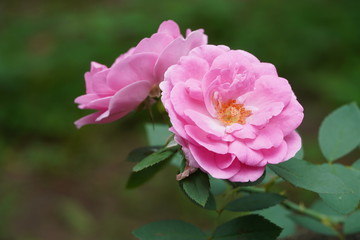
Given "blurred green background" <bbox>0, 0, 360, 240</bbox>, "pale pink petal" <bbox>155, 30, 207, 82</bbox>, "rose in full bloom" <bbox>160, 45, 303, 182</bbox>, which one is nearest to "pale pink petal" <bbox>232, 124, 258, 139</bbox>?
"rose in full bloom" <bbox>160, 45, 303, 182</bbox>

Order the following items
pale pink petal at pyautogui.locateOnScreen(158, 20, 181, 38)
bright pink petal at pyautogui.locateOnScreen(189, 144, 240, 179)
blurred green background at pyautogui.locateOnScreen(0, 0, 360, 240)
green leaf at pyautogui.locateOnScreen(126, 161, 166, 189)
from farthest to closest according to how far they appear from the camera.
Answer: blurred green background at pyautogui.locateOnScreen(0, 0, 360, 240) < green leaf at pyautogui.locateOnScreen(126, 161, 166, 189) < pale pink petal at pyautogui.locateOnScreen(158, 20, 181, 38) < bright pink petal at pyautogui.locateOnScreen(189, 144, 240, 179)

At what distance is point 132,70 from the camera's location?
1.91 ft

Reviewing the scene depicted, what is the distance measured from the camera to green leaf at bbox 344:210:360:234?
2.45 ft

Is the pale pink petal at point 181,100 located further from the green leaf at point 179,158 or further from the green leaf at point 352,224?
the green leaf at point 352,224

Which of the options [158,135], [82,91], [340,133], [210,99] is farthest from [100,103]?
[82,91]

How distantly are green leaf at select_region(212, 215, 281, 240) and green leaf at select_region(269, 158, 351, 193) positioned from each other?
73 millimetres

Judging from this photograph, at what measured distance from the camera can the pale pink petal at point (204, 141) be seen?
49cm

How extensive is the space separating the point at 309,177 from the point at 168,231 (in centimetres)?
20

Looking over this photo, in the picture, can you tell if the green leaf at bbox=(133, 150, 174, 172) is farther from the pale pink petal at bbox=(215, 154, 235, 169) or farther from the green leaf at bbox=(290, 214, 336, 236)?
the green leaf at bbox=(290, 214, 336, 236)

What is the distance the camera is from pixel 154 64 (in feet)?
1.93

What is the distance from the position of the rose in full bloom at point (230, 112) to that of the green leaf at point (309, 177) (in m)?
0.05

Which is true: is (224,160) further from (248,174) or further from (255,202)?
(255,202)

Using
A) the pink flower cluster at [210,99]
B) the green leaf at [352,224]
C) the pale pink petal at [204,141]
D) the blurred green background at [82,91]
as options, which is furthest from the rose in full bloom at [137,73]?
the blurred green background at [82,91]

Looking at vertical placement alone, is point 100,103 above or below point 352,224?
above
